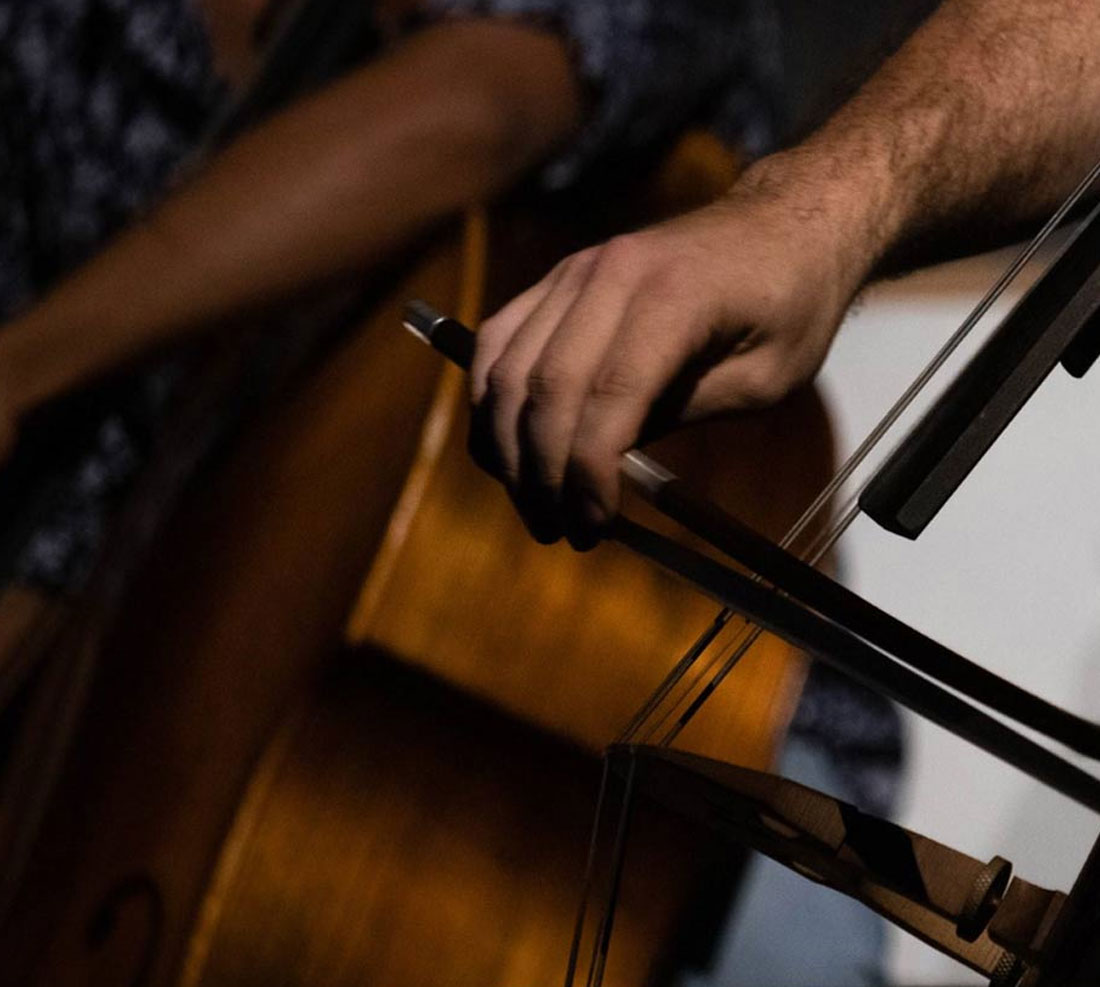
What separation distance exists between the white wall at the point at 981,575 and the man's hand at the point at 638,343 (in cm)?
26

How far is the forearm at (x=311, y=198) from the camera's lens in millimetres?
779

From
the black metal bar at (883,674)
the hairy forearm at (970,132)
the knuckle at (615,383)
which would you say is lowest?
the black metal bar at (883,674)

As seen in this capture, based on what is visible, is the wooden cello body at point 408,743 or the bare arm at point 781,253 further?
the wooden cello body at point 408,743

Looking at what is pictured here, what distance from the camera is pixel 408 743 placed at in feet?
2.13

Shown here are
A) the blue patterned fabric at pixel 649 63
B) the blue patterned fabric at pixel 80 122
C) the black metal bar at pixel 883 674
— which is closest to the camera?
the black metal bar at pixel 883 674

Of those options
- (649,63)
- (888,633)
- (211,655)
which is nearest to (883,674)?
(888,633)

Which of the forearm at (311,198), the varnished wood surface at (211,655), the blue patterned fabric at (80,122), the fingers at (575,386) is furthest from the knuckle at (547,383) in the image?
the blue patterned fabric at (80,122)

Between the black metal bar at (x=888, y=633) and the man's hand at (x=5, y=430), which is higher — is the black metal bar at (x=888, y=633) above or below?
above

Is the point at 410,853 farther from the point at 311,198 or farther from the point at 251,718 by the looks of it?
the point at 311,198

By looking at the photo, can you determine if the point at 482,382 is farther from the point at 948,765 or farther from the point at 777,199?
the point at 948,765

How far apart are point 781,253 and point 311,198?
45 centimetres

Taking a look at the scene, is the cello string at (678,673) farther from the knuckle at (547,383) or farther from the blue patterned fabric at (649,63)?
the blue patterned fabric at (649,63)

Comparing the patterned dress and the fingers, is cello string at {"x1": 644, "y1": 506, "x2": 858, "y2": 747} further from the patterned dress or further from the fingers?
the patterned dress

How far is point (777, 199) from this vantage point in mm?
396
